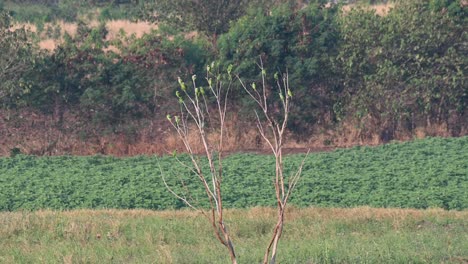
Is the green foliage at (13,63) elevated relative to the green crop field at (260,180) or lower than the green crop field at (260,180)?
elevated

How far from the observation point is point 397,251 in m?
9.38

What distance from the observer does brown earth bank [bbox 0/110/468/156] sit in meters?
20.3

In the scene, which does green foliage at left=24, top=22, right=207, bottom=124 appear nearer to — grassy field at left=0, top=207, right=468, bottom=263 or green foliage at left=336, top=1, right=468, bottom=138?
green foliage at left=336, top=1, right=468, bottom=138

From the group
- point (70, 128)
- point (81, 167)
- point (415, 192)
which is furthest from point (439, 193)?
point (70, 128)

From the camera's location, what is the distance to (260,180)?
15.0 m

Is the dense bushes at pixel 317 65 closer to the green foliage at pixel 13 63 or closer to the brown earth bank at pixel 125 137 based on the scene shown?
the brown earth bank at pixel 125 137

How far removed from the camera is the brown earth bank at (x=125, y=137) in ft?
66.7

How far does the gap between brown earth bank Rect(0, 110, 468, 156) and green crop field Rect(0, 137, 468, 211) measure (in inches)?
92.3

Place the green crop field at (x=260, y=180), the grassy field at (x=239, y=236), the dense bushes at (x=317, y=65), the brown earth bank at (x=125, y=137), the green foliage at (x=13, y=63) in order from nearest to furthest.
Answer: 1. the grassy field at (x=239, y=236)
2. the green crop field at (x=260, y=180)
3. the green foliage at (x=13, y=63)
4. the brown earth bank at (x=125, y=137)
5. the dense bushes at (x=317, y=65)

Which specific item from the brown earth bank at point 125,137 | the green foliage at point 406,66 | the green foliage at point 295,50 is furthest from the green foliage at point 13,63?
the green foliage at point 406,66

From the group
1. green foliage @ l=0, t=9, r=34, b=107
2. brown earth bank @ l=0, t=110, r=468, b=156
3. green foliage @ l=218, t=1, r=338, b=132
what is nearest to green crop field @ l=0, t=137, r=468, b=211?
brown earth bank @ l=0, t=110, r=468, b=156

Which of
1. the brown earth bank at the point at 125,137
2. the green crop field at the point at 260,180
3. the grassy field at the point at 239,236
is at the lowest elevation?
the grassy field at the point at 239,236

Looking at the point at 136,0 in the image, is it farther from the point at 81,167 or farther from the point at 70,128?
the point at 81,167

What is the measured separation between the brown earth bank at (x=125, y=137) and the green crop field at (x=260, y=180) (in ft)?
7.69
